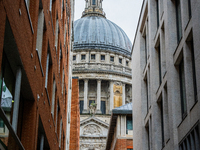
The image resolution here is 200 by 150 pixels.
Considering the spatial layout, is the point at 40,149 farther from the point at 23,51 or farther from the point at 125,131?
the point at 125,131

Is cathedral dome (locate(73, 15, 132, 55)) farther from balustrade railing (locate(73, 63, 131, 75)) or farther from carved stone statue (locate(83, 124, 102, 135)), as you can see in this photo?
carved stone statue (locate(83, 124, 102, 135))

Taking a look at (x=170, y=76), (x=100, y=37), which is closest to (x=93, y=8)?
(x=100, y=37)

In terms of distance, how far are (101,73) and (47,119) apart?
80714mm

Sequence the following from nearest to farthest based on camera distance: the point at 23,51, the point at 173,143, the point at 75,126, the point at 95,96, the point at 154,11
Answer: the point at 23,51 → the point at 173,143 → the point at 154,11 → the point at 75,126 → the point at 95,96

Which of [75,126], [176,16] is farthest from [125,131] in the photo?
[176,16]

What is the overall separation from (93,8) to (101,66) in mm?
22643

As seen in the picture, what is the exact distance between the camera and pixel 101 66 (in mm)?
101688

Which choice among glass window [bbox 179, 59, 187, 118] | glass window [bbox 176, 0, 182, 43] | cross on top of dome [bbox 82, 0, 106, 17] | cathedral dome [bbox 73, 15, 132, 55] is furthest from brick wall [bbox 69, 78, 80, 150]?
cross on top of dome [bbox 82, 0, 106, 17]

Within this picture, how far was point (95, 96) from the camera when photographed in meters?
99.6

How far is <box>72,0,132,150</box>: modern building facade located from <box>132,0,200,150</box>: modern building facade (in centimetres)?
6160

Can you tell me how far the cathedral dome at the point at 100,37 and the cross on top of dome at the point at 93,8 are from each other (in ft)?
25.3

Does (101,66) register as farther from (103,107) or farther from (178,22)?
(178,22)

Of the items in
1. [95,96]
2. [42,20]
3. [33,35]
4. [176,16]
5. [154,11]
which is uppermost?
[95,96]

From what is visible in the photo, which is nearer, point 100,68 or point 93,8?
point 100,68
